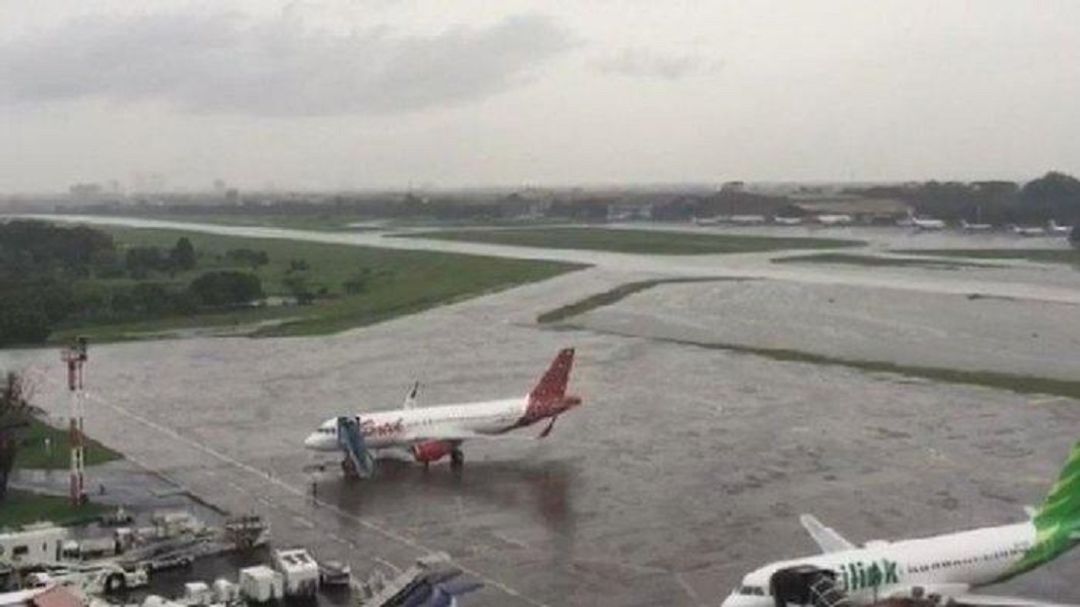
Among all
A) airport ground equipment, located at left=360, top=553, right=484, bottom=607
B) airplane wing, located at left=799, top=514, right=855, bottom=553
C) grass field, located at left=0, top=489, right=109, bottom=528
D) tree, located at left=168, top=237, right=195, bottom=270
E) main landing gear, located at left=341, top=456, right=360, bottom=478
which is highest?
tree, located at left=168, top=237, right=195, bottom=270

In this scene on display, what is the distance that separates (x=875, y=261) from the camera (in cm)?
17200

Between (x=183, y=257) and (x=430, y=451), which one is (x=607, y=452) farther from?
(x=183, y=257)

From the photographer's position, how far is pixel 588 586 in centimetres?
4031

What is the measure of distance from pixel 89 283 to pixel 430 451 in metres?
101

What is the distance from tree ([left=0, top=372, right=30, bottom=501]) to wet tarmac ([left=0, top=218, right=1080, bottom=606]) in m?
4.86

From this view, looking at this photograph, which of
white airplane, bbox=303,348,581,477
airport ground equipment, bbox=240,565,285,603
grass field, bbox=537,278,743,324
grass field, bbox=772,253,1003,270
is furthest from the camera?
grass field, bbox=772,253,1003,270

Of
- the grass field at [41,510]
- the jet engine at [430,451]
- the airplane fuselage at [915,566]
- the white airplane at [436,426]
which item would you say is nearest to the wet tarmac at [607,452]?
the jet engine at [430,451]

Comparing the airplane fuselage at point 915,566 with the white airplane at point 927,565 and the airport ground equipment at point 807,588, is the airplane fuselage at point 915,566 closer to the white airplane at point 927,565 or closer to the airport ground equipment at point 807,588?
the white airplane at point 927,565

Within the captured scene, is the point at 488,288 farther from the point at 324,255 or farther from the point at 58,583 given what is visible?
the point at 58,583

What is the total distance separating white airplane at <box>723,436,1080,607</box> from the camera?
3300 cm

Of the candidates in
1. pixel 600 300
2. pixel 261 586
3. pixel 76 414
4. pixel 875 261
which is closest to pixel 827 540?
pixel 261 586

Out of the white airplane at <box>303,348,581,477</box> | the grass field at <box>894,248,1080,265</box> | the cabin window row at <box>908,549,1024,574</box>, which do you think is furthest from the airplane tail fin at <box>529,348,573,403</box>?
the grass field at <box>894,248,1080,265</box>

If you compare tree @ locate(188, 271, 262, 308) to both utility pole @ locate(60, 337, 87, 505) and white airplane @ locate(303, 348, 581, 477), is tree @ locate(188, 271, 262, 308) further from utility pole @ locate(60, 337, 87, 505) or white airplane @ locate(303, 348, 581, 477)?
utility pole @ locate(60, 337, 87, 505)

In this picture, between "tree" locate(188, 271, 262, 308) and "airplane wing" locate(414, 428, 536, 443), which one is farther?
"tree" locate(188, 271, 262, 308)
